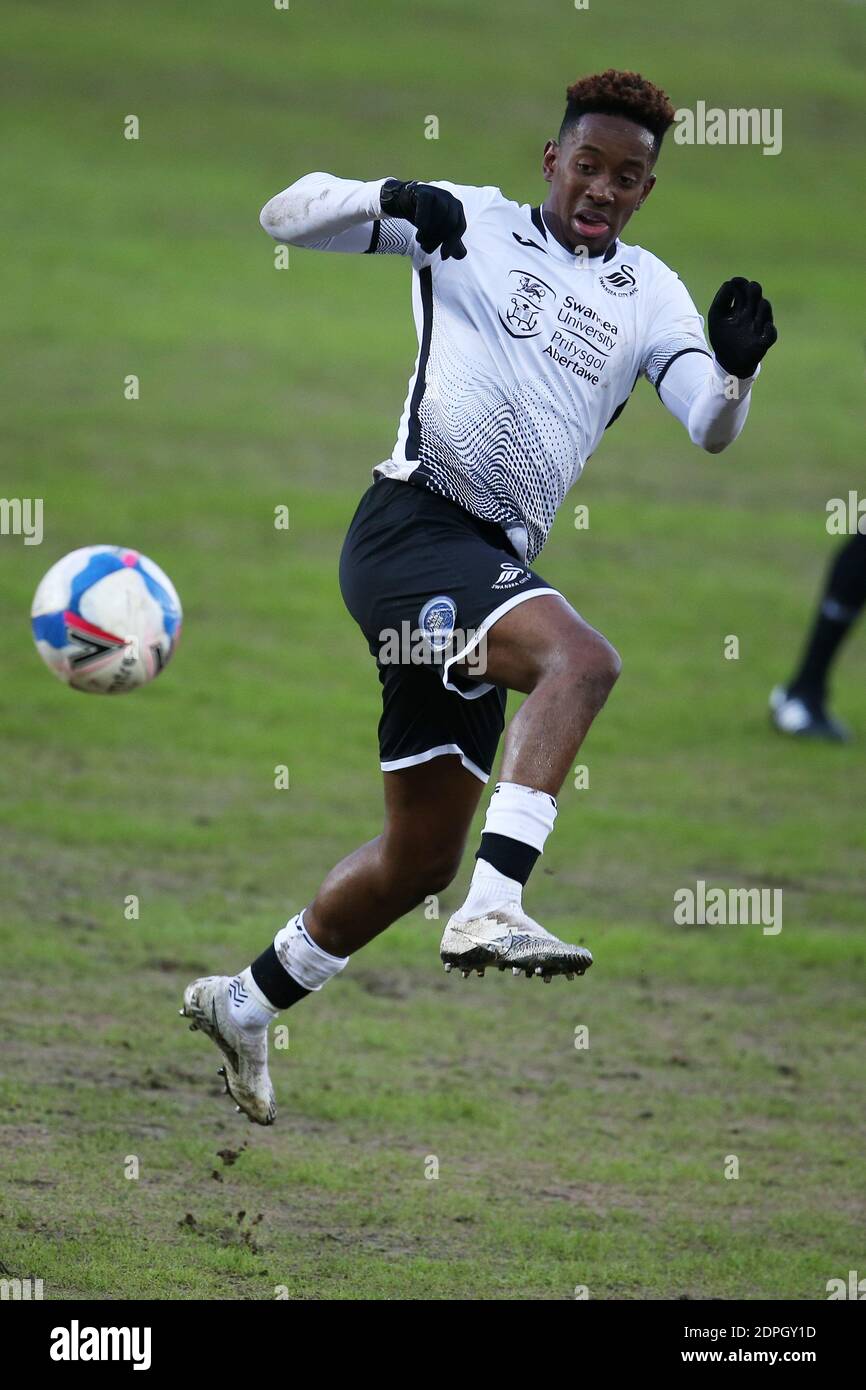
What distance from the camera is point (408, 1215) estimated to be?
620cm

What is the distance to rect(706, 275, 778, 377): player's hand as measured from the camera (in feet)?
17.9

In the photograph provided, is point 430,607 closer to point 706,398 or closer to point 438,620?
point 438,620

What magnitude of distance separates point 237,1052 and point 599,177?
3.22 metres

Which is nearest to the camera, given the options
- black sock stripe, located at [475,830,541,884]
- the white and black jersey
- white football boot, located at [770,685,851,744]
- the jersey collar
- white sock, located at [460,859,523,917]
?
white sock, located at [460,859,523,917]

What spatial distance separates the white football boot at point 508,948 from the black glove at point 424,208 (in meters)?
2.05

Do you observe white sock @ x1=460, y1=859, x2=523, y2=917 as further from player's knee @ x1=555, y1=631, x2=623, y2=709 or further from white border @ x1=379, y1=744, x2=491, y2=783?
white border @ x1=379, y1=744, x2=491, y2=783

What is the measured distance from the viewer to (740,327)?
5461 mm

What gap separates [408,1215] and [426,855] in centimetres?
124

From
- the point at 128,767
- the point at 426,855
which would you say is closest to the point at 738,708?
the point at 128,767

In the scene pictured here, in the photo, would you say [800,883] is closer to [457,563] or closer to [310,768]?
[310,768]

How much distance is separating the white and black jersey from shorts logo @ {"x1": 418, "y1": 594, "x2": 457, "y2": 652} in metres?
0.50

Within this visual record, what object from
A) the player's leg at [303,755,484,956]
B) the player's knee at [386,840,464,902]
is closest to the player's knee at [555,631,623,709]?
the player's leg at [303,755,484,956]

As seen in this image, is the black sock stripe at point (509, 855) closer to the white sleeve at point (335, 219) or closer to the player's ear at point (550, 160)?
the white sleeve at point (335, 219)

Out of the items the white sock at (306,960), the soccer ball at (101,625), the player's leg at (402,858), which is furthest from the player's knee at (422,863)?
the soccer ball at (101,625)
